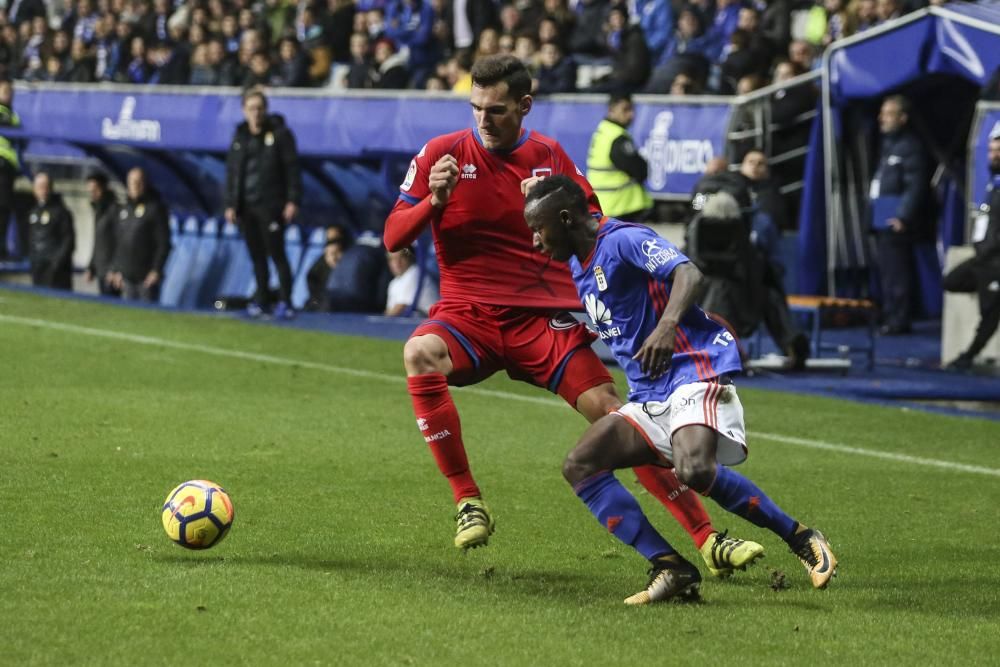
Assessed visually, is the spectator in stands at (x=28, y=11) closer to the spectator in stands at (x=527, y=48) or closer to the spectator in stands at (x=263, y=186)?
the spectator in stands at (x=527, y=48)

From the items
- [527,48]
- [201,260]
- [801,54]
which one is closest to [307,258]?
[201,260]

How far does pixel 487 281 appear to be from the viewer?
7527 mm

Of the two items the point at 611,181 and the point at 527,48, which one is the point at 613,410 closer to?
the point at 611,181

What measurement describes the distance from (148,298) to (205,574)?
1447 centimetres

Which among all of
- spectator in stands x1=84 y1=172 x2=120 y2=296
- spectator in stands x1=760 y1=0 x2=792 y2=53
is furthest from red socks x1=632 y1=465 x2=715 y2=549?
spectator in stands x1=84 y1=172 x2=120 y2=296

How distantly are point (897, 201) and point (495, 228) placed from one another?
10714 mm

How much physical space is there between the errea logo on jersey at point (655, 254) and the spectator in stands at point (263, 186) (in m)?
11.4

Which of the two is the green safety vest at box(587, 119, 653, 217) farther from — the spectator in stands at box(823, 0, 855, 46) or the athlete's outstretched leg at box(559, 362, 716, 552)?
the athlete's outstretched leg at box(559, 362, 716, 552)

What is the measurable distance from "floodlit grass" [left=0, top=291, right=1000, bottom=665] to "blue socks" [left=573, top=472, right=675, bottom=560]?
243mm

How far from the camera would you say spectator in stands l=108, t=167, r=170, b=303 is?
20.6m

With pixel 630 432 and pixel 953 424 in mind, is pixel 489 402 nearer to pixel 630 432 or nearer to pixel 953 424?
pixel 953 424

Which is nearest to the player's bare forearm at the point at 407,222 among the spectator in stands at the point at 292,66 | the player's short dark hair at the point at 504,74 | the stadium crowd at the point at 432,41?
the player's short dark hair at the point at 504,74

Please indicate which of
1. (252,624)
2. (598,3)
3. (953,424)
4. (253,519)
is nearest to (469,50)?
(598,3)

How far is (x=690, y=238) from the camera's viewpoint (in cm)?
1380
